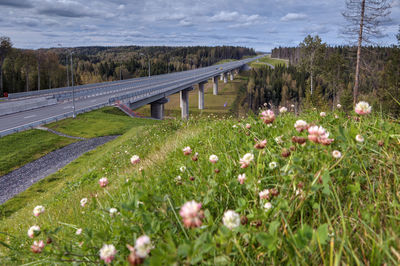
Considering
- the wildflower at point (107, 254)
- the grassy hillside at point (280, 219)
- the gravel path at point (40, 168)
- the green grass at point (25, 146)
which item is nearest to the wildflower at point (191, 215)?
the grassy hillside at point (280, 219)

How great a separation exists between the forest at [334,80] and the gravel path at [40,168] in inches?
704

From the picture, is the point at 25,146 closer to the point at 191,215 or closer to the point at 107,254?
the point at 107,254

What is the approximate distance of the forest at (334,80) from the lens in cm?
2339

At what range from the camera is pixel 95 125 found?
3616 centimetres

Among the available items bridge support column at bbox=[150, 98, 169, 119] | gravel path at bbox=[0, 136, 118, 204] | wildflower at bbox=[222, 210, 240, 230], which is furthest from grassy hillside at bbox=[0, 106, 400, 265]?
bridge support column at bbox=[150, 98, 169, 119]

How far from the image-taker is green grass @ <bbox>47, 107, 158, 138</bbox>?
3360 cm

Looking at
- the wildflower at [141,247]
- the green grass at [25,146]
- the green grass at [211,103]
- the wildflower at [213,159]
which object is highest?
the wildflower at [213,159]

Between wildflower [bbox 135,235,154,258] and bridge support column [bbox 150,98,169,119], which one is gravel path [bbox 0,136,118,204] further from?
bridge support column [bbox 150,98,169,119]

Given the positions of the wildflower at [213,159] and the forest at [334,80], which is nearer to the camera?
the wildflower at [213,159]

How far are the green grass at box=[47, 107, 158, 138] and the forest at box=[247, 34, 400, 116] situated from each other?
19806 mm

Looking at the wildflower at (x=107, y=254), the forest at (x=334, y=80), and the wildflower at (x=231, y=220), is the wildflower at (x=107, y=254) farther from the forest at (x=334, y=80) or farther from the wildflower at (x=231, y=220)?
the forest at (x=334, y=80)

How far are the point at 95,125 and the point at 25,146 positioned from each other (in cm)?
951

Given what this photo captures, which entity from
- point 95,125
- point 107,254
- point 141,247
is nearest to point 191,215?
point 141,247

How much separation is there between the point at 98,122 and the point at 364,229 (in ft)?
125
